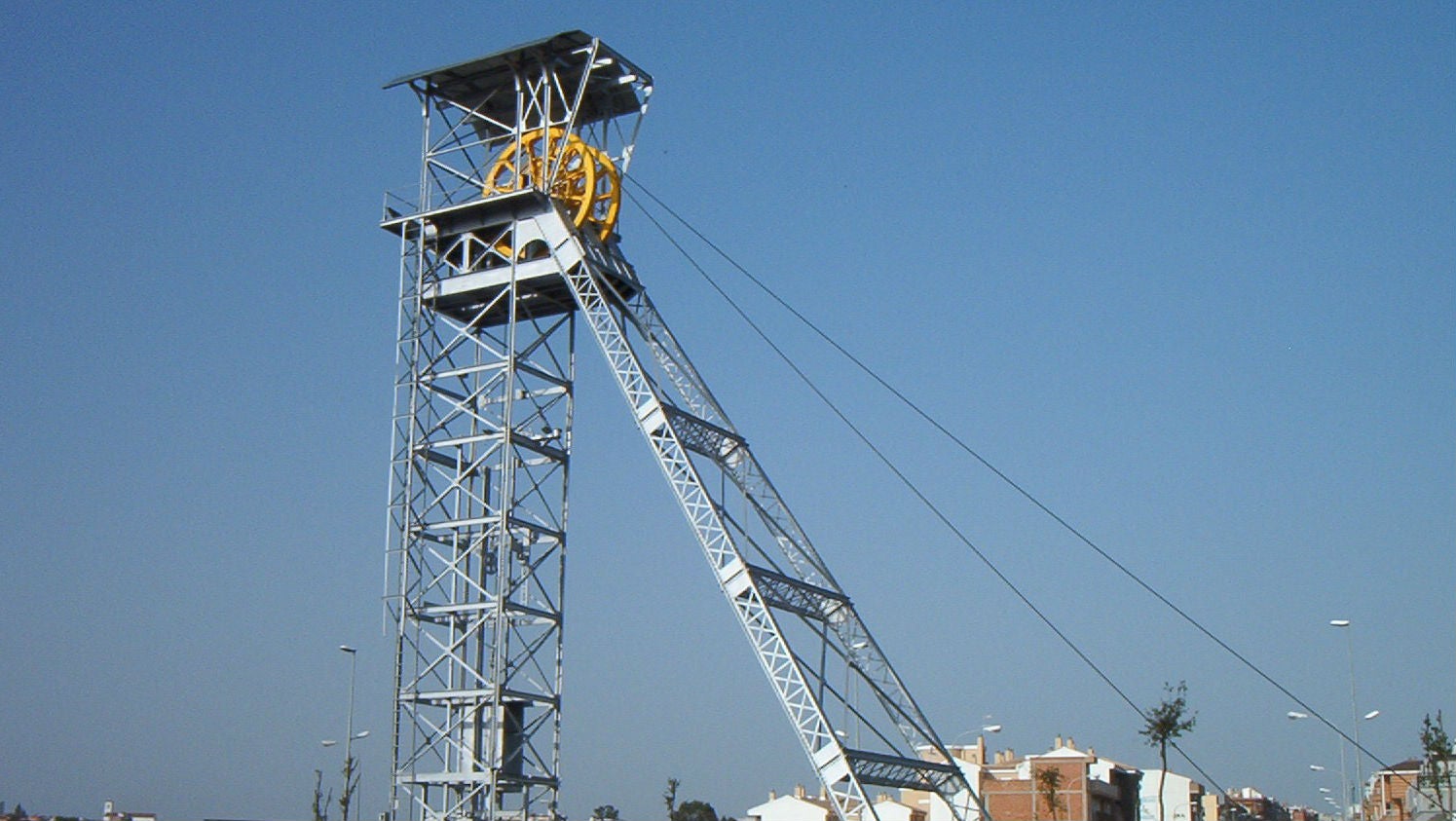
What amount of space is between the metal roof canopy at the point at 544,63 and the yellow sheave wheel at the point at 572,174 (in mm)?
1243

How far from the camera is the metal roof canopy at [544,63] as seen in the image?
4106cm

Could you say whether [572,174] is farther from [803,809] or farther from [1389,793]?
[1389,793]

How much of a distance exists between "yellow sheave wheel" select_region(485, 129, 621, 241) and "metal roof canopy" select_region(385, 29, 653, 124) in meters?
1.24

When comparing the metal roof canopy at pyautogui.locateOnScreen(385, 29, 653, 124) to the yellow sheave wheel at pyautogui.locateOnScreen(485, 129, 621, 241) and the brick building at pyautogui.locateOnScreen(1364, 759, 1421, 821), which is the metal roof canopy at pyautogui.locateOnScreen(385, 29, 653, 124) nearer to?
the yellow sheave wheel at pyautogui.locateOnScreen(485, 129, 621, 241)

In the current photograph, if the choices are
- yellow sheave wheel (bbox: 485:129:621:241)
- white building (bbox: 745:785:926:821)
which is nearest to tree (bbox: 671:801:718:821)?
white building (bbox: 745:785:926:821)

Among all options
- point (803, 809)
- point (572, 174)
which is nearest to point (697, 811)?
point (803, 809)

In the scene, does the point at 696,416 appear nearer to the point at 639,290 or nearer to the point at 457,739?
the point at 639,290

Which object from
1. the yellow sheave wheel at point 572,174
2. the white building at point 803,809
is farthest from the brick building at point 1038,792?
the yellow sheave wheel at point 572,174

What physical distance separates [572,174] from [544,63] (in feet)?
9.34

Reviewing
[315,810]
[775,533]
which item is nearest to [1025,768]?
[315,810]

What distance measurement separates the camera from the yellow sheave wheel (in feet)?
136

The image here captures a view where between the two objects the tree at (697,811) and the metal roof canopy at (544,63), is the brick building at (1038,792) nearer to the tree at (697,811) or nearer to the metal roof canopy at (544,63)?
the tree at (697,811)

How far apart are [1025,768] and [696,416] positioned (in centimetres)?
6424

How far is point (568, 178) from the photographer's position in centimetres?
4206
